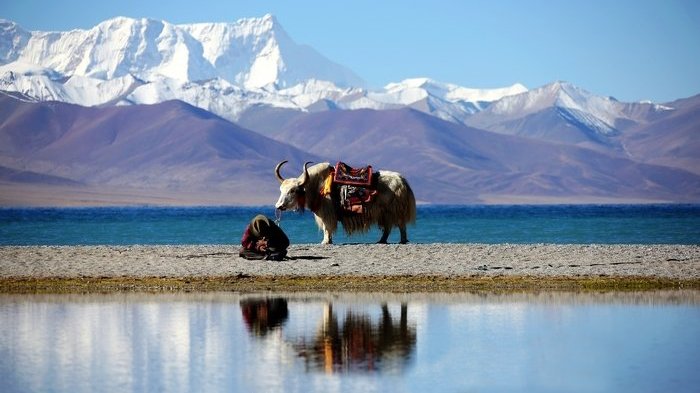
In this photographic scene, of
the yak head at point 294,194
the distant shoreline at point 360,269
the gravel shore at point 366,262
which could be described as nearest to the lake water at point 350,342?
the distant shoreline at point 360,269

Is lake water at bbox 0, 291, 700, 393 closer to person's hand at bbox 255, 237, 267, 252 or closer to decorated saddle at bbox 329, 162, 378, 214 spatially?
person's hand at bbox 255, 237, 267, 252

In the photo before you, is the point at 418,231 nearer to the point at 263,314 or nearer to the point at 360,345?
the point at 263,314

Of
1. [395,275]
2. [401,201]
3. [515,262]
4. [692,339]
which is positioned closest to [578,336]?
[692,339]

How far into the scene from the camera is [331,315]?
1838cm

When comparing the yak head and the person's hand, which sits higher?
the yak head

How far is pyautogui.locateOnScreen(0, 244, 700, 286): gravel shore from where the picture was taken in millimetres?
23578

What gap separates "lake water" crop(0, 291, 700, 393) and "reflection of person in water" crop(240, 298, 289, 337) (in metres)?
0.03

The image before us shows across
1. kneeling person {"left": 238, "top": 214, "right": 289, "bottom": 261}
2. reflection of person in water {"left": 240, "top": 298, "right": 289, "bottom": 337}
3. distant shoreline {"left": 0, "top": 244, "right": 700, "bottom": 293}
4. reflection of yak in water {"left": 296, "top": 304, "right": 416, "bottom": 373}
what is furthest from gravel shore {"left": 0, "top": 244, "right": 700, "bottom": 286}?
reflection of yak in water {"left": 296, "top": 304, "right": 416, "bottom": 373}

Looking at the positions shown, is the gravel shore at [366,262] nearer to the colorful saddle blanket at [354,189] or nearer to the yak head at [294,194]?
the yak head at [294,194]

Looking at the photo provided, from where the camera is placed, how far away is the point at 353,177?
96.1ft

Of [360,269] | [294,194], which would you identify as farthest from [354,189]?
[360,269]

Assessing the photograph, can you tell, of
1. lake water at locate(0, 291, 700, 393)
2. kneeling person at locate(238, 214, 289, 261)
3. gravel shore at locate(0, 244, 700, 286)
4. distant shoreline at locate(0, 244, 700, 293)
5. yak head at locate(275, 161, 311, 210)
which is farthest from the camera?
yak head at locate(275, 161, 311, 210)

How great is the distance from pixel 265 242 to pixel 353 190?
4.09m

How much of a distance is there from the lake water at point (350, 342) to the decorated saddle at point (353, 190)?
8.21m
